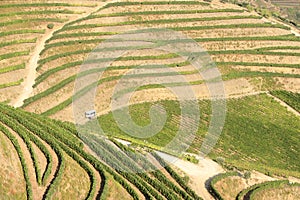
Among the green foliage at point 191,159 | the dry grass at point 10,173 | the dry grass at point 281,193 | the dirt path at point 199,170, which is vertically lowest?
the dry grass at point 281,193

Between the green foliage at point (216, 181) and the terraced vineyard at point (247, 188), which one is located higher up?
the green foliage at point (216, 181)

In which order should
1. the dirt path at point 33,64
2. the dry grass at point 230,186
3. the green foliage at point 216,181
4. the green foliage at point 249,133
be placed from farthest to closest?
the dirt path at point 33,64 < the green foliage at point 249,133 < the dry grass at point 230,186 < the green foliage at point 216,181

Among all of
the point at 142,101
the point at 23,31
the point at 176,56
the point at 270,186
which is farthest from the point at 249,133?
the point at 23,31

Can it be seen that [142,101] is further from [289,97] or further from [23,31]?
[23,31]

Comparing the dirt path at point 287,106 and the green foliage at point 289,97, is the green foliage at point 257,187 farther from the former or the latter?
the green foliage at point 289,97

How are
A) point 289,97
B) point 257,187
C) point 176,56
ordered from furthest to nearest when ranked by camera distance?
point 176,56 < point 289,97 < point 257,187

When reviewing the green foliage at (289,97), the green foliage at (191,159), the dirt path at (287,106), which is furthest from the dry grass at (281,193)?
the green foliage at (289,97)

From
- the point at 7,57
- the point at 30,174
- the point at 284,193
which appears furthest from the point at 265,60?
the point at 30,174

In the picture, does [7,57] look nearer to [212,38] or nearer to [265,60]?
[212,38]
